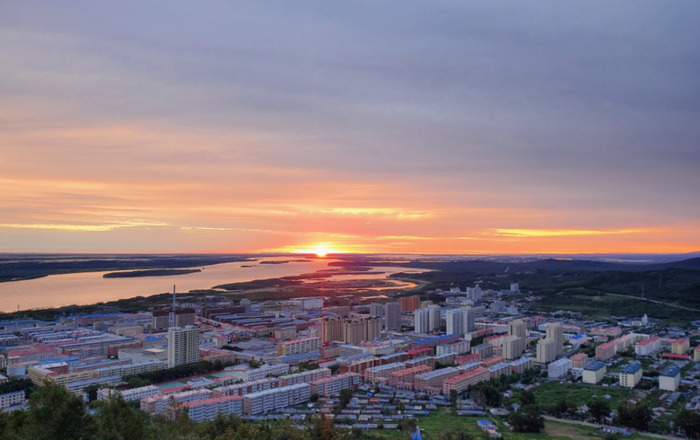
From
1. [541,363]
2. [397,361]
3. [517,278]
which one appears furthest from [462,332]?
[517,278]

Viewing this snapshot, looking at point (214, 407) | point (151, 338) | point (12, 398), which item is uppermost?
point (214, 407)

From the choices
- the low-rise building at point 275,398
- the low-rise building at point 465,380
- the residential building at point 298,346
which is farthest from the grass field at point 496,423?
the residential building at point 298,346

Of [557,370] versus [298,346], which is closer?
[557,370]

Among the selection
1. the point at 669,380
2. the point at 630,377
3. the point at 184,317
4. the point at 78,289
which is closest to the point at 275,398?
the point at 630,377

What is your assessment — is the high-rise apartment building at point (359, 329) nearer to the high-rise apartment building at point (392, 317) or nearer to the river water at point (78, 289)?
the high-rise apartment building at point (392, 317)

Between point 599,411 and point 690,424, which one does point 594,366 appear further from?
point 690,424

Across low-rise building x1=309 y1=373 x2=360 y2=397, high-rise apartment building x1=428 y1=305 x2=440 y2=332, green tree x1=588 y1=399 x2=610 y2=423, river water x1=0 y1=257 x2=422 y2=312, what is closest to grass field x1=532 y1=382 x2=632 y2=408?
green tree x1=588 y1=399 x2=610 y2=423

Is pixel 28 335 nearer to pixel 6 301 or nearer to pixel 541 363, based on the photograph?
pixel 6 301

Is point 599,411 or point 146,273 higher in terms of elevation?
point 599,411
